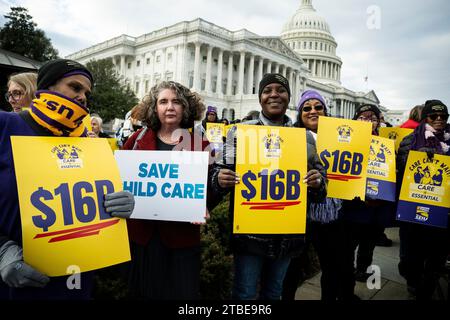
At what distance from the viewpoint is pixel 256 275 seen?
98.0 inches

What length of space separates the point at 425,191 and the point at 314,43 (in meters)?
86.5

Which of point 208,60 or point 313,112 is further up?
point 208,60

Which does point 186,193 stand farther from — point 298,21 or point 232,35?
point 298,21

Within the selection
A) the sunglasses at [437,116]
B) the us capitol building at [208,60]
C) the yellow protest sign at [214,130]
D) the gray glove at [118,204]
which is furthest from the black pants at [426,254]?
the us capitol building at [208,60]

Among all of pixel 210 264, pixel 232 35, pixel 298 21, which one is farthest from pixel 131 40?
pixel 210 264

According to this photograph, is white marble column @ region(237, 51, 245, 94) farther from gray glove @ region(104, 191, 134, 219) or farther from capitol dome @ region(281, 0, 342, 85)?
gray glove @ region(104, 191, 134, 219)

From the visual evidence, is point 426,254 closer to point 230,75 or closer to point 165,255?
point 165,255

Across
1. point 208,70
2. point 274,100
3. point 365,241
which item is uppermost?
point 208,70

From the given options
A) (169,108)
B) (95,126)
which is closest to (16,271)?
(169,108)

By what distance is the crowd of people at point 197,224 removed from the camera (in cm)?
168

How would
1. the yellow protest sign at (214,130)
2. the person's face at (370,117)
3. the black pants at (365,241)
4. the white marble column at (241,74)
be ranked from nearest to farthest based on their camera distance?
the black pants at (365,241) < the person's face at (370,117) < the yellow protest sign at (214,130) < the white marble column at (241,74)

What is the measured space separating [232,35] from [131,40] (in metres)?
19.7

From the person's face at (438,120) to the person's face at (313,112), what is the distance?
4.75 feet

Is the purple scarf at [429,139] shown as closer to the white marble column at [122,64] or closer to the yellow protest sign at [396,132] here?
the yellow protest sign at [396,132]
